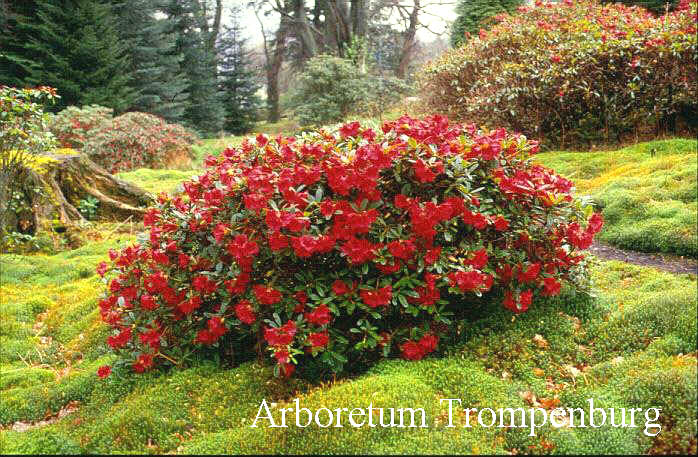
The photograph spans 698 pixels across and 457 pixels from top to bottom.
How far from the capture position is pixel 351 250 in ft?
9.75

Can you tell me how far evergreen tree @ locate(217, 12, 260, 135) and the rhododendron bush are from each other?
1724 centimetres

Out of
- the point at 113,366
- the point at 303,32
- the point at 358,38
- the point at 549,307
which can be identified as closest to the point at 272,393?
the point at 113,366

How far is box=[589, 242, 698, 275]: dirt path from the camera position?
430 centimetres

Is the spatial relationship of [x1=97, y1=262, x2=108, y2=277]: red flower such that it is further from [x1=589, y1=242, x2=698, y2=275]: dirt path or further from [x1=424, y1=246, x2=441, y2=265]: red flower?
[x1=589, y1=242, x2=698, y2=275]: dirt path

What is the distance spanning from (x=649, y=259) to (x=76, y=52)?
15877mm

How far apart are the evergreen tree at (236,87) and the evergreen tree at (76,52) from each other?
358 inches

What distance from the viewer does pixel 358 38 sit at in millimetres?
19125

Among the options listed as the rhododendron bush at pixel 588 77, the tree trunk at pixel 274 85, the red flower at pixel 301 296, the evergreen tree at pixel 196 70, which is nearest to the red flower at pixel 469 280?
the red flower at pixel 301 296

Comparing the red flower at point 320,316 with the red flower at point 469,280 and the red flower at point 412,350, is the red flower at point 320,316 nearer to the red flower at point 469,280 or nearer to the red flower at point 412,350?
the red flower at point 412,350

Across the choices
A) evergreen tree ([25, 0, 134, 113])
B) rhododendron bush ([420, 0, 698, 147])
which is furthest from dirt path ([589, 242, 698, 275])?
evergreen tree ([25, 0, 134, 113])

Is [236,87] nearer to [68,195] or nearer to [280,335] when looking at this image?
[68,195]

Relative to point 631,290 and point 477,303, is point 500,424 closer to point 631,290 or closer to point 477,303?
point 477,303

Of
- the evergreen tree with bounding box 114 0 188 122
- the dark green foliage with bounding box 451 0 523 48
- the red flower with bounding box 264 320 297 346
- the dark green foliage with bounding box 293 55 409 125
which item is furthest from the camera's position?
the evergreen tree with bounding box 114 0 188 122

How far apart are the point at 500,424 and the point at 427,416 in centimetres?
34
